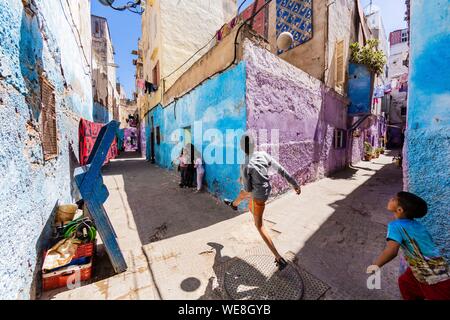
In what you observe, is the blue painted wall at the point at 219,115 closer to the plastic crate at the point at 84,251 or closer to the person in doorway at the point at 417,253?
the plastic crate at the point at 84,251

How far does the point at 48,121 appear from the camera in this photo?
3.18 metres

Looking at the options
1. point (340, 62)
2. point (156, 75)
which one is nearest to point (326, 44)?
point (340, 62)

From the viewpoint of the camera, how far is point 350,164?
448 inches

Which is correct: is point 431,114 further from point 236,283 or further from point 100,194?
point 100,194

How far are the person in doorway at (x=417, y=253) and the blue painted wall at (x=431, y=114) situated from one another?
588mm

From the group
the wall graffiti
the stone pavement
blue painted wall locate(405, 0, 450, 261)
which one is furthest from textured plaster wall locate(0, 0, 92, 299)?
the wall graffiti

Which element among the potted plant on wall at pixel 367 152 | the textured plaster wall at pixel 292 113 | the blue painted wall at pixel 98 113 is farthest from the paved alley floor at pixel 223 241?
the potted plant on wall at pixel 367 152

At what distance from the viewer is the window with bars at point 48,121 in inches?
114

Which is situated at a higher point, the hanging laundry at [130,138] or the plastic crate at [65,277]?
the hanging laundry at [130,138]

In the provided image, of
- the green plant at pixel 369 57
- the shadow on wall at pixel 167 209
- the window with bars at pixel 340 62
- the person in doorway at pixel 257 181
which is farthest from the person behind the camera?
the green plant at pixel 369 57

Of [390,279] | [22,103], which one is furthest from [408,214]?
[22,103]

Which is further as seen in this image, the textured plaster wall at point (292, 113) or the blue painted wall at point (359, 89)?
the blue painted wall at point (359, 89)
